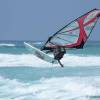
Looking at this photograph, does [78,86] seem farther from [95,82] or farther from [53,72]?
[53,72]

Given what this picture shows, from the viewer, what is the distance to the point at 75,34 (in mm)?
16578

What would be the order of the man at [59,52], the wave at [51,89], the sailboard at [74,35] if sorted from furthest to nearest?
the wave at [51,89] < the sailboard at [74,35] < the man at [59,52]

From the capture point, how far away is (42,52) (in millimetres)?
16906

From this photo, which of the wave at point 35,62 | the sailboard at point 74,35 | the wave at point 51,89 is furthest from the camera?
the wave at point 35,62

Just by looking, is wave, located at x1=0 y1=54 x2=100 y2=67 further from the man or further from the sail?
the man

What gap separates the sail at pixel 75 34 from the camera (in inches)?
628

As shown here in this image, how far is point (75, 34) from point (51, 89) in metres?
10.6

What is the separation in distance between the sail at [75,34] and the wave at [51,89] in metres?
6.80

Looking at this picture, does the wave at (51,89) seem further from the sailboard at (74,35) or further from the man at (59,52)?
the man at (59,52)

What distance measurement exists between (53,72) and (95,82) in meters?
7.94

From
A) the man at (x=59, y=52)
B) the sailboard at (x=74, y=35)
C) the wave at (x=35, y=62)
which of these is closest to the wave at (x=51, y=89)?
the sailboard at (x=74, y=35)

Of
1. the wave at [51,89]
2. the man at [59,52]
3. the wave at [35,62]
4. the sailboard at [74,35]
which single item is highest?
the sailboard at [74,35]

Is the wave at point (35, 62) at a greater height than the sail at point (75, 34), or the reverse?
the sail at point (75, 34)

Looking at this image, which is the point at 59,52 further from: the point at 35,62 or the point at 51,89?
the point at 35,62
